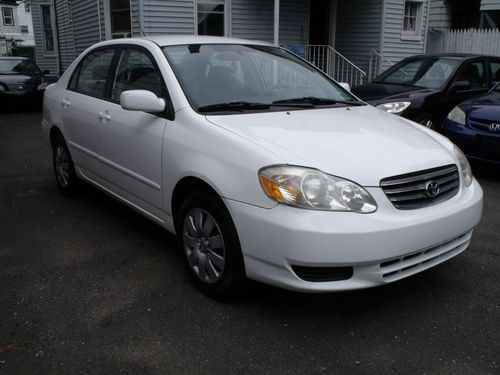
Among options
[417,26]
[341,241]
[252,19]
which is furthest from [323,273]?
[417,26]

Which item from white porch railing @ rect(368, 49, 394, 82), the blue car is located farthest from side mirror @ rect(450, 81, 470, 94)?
white porch railing @ rect(368, 49, 394, 82)

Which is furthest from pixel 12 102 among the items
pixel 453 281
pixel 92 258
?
pixel 453 281

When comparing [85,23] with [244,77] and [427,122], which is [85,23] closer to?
[427,122]

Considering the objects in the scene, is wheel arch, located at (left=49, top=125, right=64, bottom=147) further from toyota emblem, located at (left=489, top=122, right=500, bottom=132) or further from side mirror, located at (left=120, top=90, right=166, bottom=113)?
toyota emblem, located at (left=489, top=122, right=500, bottom=132)

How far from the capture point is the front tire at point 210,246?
10.1 ft

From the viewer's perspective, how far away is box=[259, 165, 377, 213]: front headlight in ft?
9.14

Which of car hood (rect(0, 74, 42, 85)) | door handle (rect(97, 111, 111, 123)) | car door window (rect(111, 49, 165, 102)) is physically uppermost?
car door window (rect(111, 49, 165, 102))

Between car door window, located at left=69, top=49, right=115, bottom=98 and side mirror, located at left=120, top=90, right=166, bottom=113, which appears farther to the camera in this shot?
car door window, located at left=69, top=49, right=115, bottom=98

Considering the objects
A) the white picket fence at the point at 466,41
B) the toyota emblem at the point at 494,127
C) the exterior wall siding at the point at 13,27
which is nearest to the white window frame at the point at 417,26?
the white picket fence at the point at 466,41

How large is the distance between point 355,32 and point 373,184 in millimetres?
12758

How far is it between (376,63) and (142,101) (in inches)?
468

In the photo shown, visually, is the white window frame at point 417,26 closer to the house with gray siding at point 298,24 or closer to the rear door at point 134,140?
the house with gray siding at point 298,24

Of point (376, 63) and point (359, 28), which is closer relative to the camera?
point (376, 63)

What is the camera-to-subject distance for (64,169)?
5.58 meters
